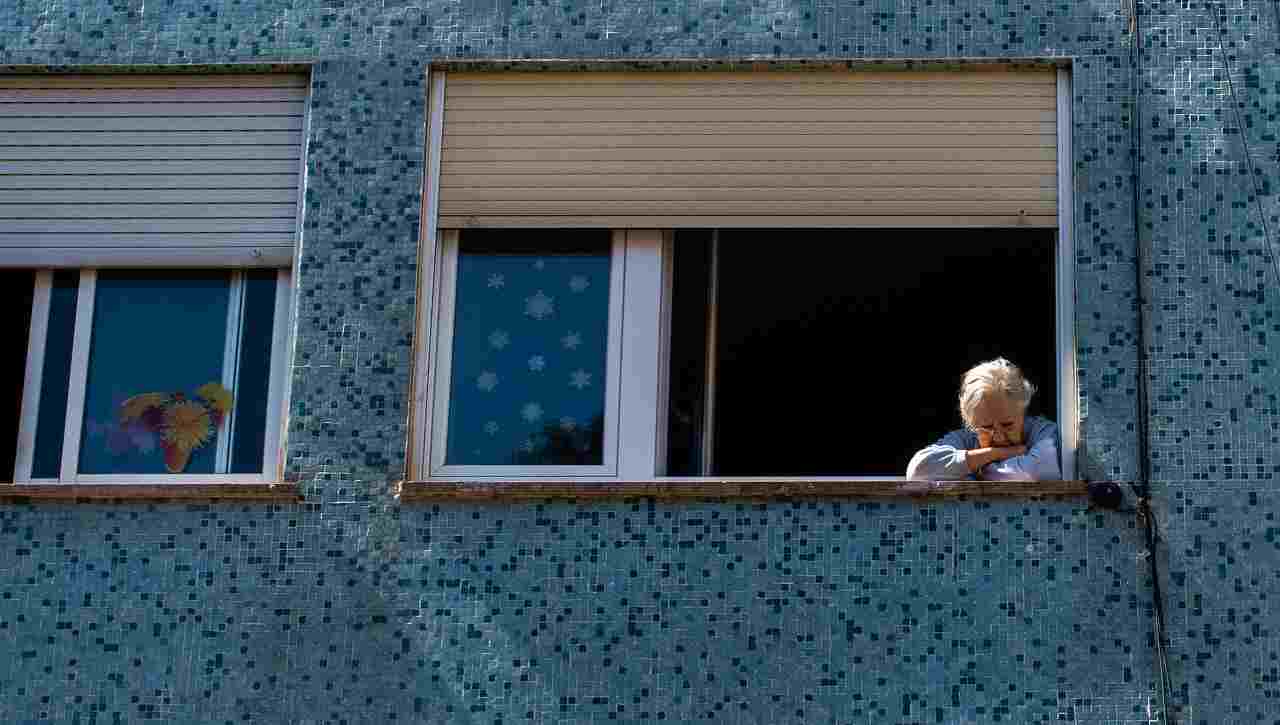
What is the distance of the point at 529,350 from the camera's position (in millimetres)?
7988

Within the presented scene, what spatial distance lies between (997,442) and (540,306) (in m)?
1.94

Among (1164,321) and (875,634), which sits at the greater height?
(1164,321)

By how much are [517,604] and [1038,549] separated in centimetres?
198

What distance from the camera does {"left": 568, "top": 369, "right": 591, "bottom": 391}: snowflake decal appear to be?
793 centimetres

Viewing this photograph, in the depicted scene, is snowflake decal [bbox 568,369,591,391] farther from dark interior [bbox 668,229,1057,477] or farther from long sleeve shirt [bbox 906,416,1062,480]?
long sleeve shirt [bbox 906,416,1062,480]

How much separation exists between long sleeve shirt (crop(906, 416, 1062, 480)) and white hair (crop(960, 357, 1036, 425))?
0.14 m

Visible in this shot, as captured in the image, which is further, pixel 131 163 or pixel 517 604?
pixel 131 163

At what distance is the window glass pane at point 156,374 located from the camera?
26.5 feet

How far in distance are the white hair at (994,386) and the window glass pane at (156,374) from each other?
3.04m

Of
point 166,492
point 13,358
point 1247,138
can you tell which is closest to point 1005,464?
point 1247,138

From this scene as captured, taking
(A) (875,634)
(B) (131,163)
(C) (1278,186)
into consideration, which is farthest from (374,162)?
(C) (1278,186)

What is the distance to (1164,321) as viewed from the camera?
7535 mm

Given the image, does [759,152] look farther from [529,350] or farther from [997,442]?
[997,442]

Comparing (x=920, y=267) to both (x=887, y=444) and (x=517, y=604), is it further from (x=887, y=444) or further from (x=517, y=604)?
(x=517, y=604)
